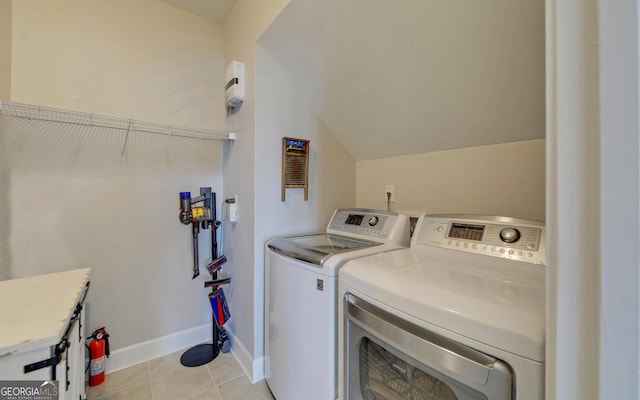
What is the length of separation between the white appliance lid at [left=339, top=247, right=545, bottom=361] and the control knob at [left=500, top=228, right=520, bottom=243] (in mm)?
110

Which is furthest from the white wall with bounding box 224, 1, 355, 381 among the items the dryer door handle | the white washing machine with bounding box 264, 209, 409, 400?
the dryer door handle

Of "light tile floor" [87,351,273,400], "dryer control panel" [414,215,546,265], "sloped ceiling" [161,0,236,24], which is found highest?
"sloped ceiling" [161,0,236,24]

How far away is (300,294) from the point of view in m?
1.23

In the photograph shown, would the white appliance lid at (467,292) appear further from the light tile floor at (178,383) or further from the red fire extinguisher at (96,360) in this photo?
the red fire extinguisher at (96,360)

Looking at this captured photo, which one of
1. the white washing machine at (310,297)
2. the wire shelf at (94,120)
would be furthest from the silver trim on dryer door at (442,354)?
the wire shelf at (94,120)

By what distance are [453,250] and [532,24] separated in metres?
0.99

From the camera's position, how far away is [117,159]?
1.78 m

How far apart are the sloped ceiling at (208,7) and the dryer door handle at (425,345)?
7.63ft

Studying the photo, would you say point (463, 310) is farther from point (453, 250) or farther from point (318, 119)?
point (318, 119)

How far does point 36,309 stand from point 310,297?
1.05 metres

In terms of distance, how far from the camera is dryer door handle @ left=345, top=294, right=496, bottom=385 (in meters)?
0.63

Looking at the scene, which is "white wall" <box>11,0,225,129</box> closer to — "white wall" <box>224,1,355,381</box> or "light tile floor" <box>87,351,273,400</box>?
"white wall" <box>224,1,355,381</box>

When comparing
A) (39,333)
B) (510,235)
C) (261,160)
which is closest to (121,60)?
(261,160)

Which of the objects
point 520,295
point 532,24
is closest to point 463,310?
point 520,295
